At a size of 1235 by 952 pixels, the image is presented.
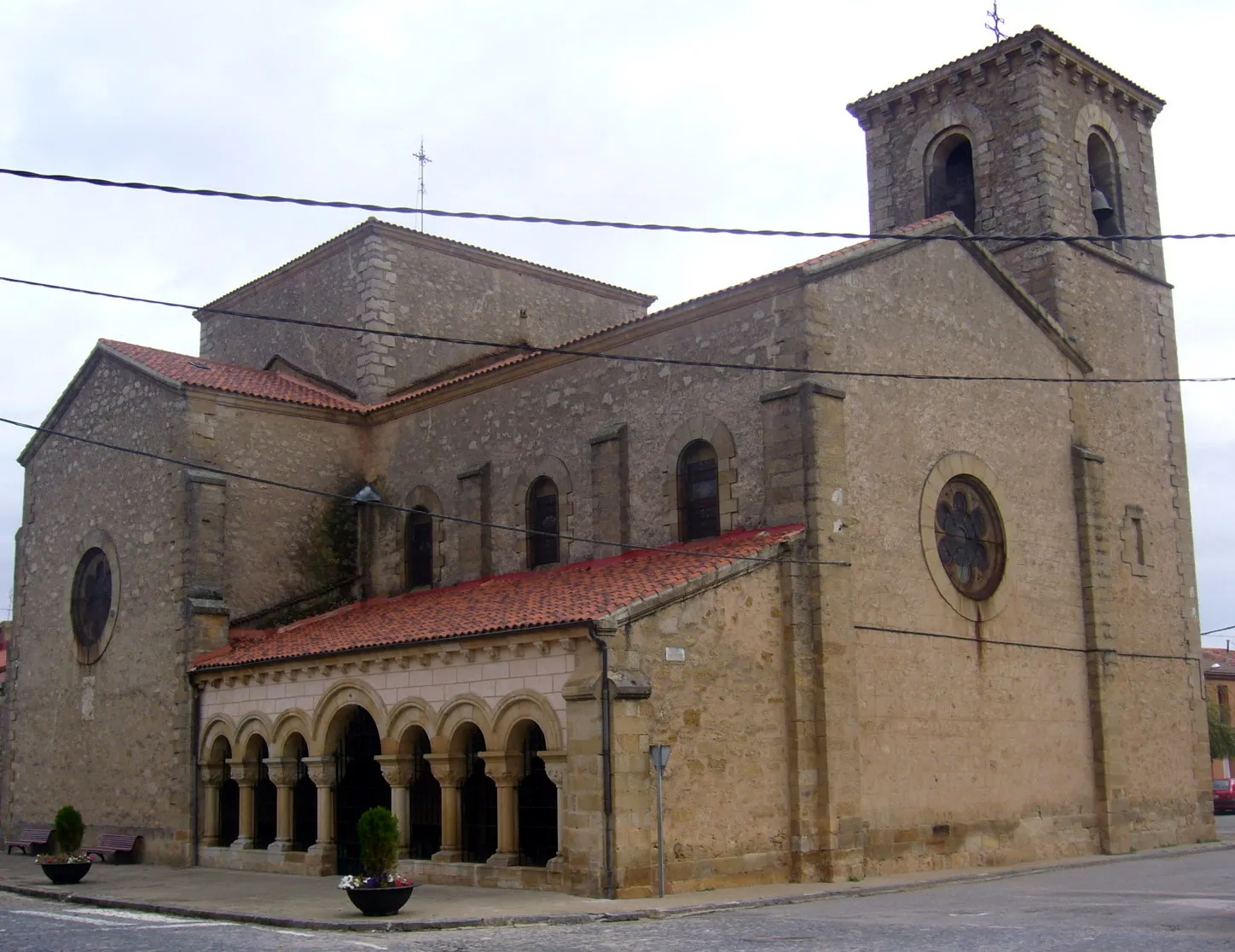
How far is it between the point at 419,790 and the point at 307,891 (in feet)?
8.88

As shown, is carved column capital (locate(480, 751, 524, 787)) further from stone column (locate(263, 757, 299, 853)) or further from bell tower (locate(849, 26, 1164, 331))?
bell tower (locate(849, 26, 1164, 331))

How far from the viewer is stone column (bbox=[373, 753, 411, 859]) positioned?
19.8m

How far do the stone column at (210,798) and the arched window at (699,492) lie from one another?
350 inches

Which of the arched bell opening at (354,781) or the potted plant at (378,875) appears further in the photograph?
the arched bell opening at (354,781)

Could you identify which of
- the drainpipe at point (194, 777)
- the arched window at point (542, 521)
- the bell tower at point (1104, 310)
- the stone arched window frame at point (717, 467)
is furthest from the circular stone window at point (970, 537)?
the drainpipe at point (194, 777)

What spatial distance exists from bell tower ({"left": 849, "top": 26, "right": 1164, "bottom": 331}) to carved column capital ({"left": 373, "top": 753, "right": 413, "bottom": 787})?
14.3 m

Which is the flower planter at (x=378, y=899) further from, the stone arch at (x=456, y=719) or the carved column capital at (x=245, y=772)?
the carved column capital at (x=245, y=772)

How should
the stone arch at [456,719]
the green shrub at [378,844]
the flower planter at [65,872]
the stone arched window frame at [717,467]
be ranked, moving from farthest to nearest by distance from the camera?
the stone arched window frame at [717,467]
the flower planter at [65,872]
the stone arch at [456,719]
the green shrub at [378,844]

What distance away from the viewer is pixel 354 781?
855 inches

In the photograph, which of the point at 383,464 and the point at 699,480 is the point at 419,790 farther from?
the point at 383,464

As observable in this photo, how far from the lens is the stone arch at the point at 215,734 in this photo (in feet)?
75.1

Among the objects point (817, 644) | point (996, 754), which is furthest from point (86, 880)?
point (996, 754)

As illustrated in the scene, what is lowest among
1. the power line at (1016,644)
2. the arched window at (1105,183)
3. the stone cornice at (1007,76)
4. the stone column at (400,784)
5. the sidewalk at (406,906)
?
the sidewalk at (406,906)

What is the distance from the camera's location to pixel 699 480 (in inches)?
840
